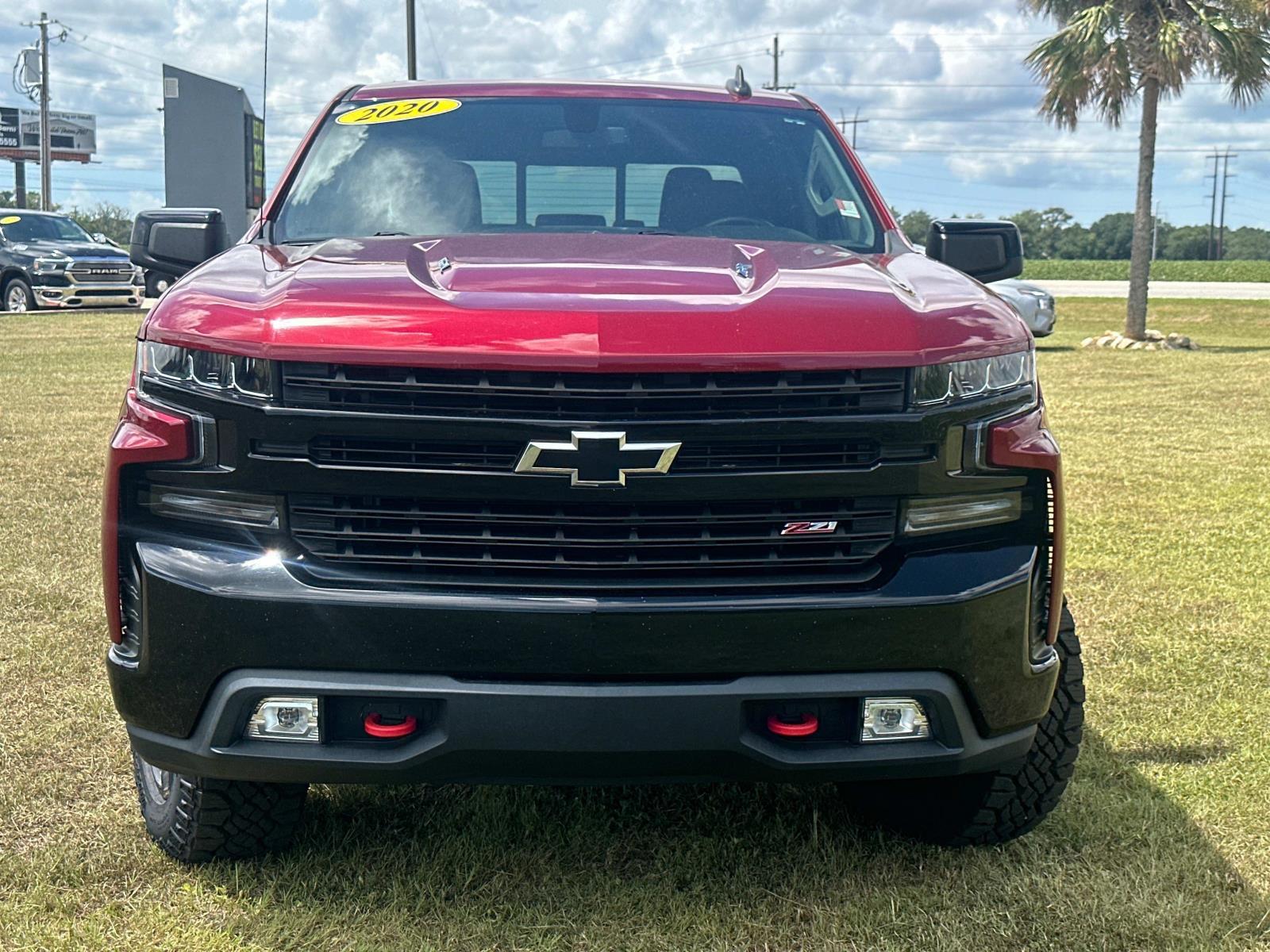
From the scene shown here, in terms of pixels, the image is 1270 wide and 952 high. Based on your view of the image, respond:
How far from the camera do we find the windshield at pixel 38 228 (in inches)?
986

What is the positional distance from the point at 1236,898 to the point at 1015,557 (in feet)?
3.32

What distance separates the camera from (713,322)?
252 centimetres

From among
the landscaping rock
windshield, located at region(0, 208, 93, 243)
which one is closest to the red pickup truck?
the landscaping rock

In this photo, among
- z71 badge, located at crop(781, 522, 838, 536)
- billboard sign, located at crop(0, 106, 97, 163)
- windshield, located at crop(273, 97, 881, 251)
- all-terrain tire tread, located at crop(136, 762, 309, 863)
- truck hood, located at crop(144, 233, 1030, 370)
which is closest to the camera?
truck hood, located at crop(144, 233, 1030, 370)

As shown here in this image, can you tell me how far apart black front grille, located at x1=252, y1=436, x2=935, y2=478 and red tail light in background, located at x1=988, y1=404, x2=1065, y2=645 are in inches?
11.6

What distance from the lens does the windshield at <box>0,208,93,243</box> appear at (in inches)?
986

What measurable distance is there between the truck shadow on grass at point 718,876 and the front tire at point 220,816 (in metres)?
0.06

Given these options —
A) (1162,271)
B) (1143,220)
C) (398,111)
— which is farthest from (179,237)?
(1162,271)

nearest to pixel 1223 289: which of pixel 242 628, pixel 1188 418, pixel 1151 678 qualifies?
pixel 1188 418

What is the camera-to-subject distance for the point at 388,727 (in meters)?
2.59

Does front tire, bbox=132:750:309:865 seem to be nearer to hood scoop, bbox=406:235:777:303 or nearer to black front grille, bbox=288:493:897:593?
black front grille, bbox=288:493:897:593

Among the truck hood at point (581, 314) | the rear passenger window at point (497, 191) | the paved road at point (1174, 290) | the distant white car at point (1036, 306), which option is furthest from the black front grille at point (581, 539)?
the paved road at point (1174, 290)

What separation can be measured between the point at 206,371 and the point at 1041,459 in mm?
1568

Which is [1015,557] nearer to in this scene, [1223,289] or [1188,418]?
[1188,418]
